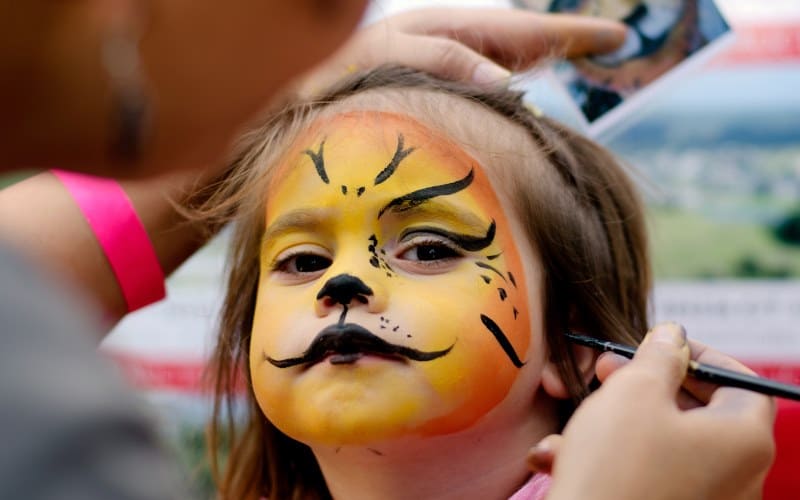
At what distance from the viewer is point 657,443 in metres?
0.86

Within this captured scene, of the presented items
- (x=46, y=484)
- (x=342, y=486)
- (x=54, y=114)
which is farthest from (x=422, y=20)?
(x=46, y=484)

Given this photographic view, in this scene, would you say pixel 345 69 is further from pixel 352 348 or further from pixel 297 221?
pixel 352 348

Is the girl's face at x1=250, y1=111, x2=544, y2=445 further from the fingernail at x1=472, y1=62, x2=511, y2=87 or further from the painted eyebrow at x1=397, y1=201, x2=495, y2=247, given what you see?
the fingernail at x1=472, y1=62, x2=511, y2=87

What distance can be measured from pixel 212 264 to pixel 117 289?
2.49ft

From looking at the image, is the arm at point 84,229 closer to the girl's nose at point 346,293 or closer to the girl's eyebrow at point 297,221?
the girl's eyebrow at point 297,221

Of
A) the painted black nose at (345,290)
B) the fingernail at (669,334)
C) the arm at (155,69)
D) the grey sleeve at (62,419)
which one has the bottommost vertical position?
the fingernail at (669,334)

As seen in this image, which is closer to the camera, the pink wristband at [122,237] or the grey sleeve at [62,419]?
the grey sleeve at [62,419]

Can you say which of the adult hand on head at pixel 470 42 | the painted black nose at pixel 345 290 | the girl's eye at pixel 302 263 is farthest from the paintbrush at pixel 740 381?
the adult hand on head at pixel 470 42

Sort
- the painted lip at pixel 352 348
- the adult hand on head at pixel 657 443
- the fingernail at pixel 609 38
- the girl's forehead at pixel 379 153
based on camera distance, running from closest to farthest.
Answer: the adult hand on head at pixel 657 443 → the painted lip at pixel 352 348 → the girl's forehead at pixel 379 153 → the fingernail at pixel 609 38

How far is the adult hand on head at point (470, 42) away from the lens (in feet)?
4.70

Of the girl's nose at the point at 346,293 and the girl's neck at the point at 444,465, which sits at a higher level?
the girl's nose at the point at 346,293

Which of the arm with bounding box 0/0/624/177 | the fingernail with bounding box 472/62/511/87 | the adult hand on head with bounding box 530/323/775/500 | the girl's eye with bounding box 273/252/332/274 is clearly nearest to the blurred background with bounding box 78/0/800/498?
the fingernail with bounding box 472/62/511/87

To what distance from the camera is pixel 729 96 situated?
2.06 metres

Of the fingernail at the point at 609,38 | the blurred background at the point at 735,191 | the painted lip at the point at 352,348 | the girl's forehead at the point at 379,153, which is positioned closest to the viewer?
the painted lip at the point at 352,348
